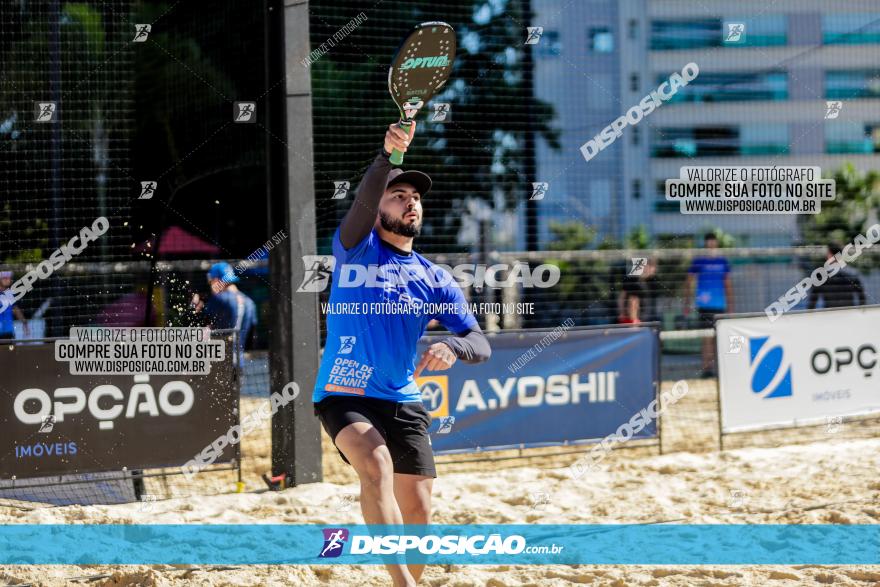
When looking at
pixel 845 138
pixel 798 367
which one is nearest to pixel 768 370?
pixel 798 367

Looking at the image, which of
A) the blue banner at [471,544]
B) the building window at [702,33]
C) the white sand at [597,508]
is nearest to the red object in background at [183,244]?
the white sand at [597,508]

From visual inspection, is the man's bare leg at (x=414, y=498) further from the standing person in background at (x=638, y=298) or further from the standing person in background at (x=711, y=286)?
the standing person in background at (x=711, y=286)

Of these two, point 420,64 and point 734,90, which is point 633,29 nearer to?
point 734,90

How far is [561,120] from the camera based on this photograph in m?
15.3

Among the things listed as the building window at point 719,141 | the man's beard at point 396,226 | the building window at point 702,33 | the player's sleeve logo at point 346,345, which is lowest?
the player's sleeve logo at point 346,345

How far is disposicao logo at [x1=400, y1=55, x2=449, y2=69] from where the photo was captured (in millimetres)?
4541

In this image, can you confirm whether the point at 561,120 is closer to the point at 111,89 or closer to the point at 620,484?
the point at 111,89

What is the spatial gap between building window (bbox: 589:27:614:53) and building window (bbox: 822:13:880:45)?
132 inches

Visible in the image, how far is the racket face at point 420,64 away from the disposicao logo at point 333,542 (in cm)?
247

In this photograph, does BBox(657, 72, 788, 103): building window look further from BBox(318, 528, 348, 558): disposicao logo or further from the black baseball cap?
the black baseball cap

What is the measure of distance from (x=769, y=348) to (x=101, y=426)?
5.33m

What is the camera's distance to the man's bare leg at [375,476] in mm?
3805

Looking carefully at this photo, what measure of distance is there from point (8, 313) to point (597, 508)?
4460 mm

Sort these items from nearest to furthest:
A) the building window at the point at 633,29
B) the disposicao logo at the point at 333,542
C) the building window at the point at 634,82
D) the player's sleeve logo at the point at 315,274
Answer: the disposicao logo at the point at 333,542 < the player's sleeve logo at the point at 315,274 < the building window at the point at 633,29 < the building window at the point at 634,82
